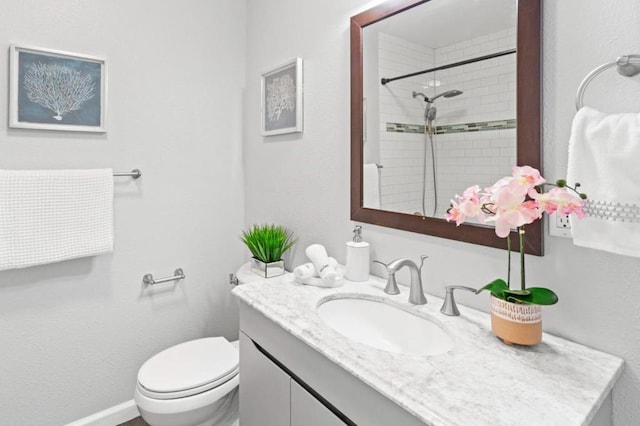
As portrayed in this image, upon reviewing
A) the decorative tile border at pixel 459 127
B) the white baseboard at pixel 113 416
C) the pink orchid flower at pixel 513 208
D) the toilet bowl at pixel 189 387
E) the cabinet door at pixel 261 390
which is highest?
the decorative tile border at pixel 459 127

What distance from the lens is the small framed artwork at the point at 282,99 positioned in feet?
5.82

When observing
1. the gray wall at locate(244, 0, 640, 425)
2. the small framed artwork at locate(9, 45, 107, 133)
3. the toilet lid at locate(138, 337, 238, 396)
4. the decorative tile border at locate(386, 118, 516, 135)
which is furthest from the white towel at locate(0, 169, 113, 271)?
the decorative tile border at locate(386, 118, 516, 135)

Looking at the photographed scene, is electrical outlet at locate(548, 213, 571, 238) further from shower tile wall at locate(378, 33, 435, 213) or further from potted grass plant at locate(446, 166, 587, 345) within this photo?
shower tile wall at locate(378, 33, 435, 213)

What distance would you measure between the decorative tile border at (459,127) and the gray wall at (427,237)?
0.11 metres

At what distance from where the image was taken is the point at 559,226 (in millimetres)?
930

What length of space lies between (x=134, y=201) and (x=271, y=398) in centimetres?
125

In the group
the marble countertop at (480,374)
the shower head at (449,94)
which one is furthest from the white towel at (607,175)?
the shower head at (449,94)

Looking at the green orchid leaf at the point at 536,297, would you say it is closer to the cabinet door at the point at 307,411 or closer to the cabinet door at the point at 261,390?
the cabinet door at the point at 307,411

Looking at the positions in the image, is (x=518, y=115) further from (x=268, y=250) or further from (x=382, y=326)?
(x=268, y=250)

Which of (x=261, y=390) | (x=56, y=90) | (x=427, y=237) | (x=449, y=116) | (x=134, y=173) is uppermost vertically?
(x=56, y=90)

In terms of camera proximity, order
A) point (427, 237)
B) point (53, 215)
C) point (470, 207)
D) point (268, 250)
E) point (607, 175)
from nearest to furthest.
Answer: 1. point (607, 175)
2. point (470, 207)
3. point (427, 237)
4. point (53, 215)
5. point (268, 250)

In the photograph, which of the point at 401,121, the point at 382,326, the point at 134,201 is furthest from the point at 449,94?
the point at 134,201

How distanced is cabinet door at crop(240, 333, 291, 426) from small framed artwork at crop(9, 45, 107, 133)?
4.14 feet

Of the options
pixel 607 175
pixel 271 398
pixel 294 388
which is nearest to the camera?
pixel 607 175
